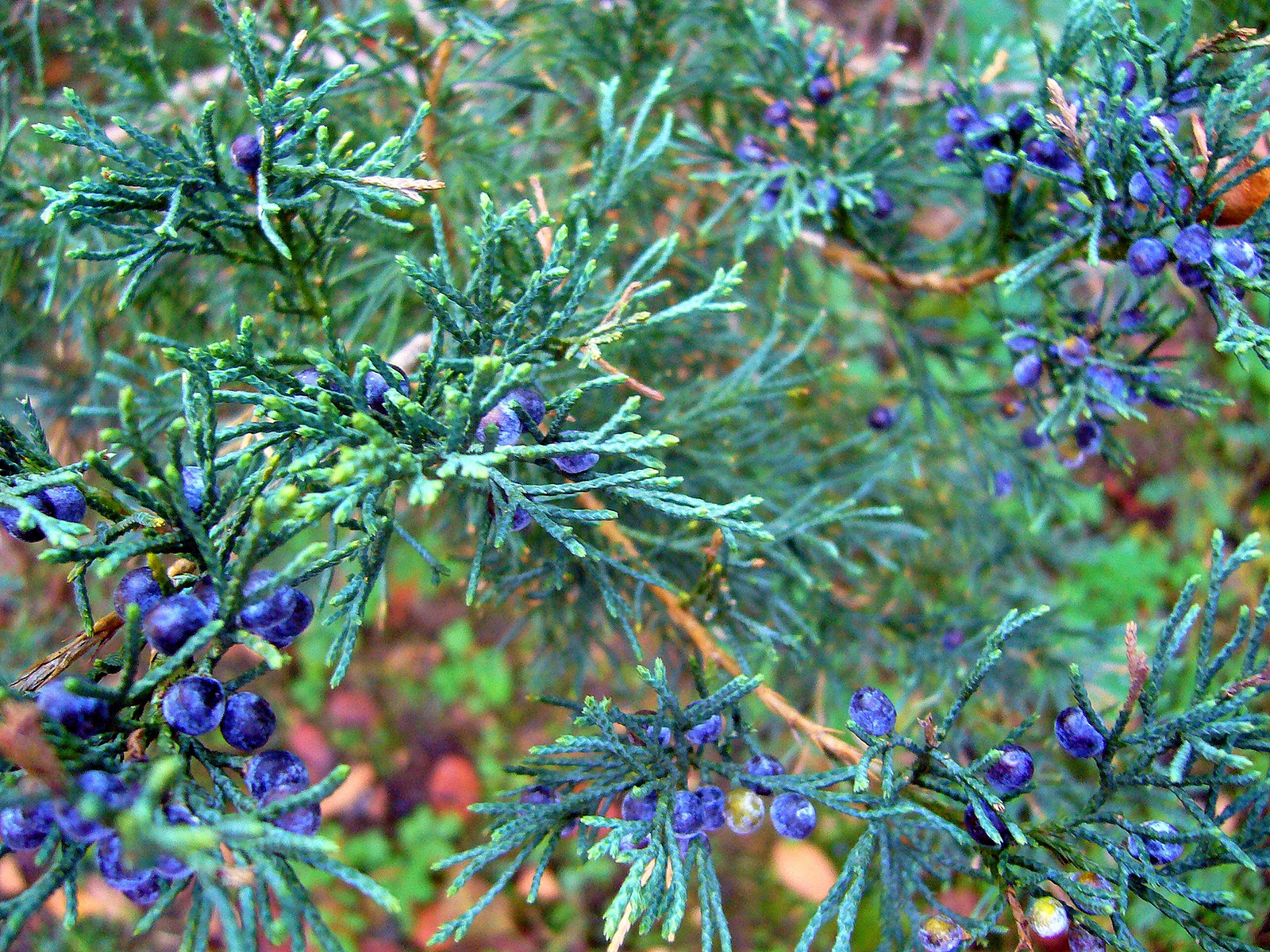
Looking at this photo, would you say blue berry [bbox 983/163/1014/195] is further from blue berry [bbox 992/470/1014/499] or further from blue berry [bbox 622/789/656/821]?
blue berry [bbox 622/789/656/821]

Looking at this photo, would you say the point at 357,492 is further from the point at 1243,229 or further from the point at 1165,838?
the point at 1243,229

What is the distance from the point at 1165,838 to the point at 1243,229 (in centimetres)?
79

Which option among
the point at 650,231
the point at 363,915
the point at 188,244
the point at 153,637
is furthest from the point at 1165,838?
the point at 363,915

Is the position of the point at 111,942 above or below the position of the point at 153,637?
below

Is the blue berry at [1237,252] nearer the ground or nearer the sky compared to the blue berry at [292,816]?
nearer the sky

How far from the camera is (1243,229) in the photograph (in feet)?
3.59

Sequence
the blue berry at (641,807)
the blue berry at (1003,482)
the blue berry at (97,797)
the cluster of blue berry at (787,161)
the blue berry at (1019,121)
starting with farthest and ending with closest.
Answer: the blue berry at (1003,482), the cluster of blue berry at (787,161), the blue berry at (1019,121), the blue berry at (641,807), the blue berry at (97,797)

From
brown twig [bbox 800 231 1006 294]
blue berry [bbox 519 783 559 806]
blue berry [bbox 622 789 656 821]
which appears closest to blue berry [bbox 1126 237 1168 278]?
brown twig [bbox 800 231 1006 294]

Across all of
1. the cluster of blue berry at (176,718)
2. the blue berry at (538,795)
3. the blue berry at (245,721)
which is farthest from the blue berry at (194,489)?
the blue berry at (538,795)

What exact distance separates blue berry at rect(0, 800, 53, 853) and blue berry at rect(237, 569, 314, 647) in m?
0.25

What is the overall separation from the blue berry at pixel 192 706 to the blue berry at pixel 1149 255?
127cm

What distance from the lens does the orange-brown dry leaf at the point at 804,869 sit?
3.17 meters

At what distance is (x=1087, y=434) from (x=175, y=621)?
1399 millimetres

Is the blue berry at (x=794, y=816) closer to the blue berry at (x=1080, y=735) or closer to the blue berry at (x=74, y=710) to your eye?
the blue berry at (x=1080, y=735)
